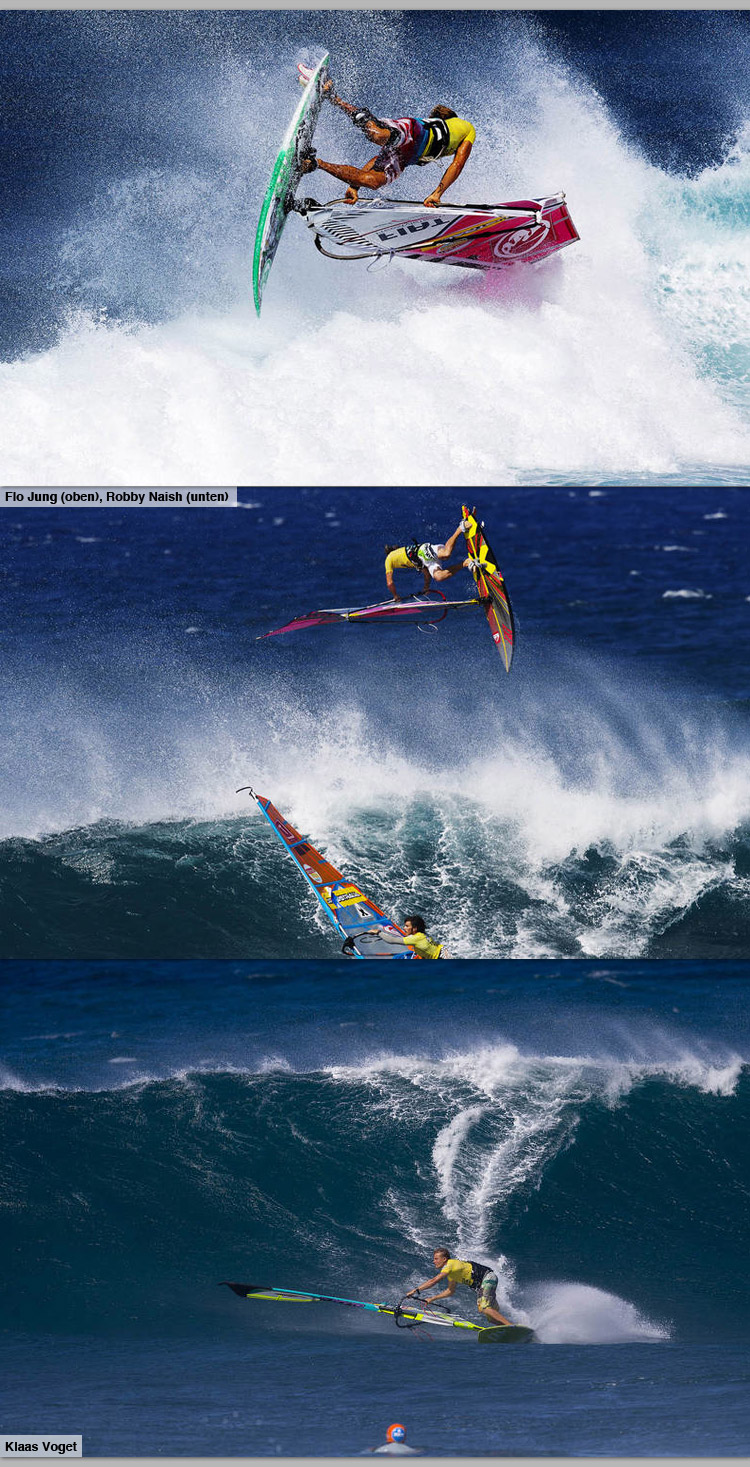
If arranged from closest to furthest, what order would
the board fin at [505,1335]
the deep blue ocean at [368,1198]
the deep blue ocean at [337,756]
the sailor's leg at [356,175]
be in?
the deep blue ocean at [368,1198] → the board fin at [505,1335] → the sailor's leg at [356,175] → the deep blue ocean at [337,756]

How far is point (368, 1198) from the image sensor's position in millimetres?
9062

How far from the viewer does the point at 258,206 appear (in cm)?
958

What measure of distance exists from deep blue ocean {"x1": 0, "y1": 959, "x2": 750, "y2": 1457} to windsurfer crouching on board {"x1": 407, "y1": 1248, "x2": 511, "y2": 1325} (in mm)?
169

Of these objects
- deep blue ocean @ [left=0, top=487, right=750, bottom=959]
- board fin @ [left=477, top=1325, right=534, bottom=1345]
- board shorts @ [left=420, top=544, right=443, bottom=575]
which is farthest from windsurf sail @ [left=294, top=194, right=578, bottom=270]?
board fin @ [left=477, top=1325, right=534, bottom=1345]

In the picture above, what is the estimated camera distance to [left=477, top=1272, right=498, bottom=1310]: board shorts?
853cm

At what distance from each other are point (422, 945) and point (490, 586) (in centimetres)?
228

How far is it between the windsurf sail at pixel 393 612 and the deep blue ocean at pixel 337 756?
0.14 metres

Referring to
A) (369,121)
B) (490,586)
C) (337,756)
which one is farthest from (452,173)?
(337,756)

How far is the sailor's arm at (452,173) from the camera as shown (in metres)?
9.21

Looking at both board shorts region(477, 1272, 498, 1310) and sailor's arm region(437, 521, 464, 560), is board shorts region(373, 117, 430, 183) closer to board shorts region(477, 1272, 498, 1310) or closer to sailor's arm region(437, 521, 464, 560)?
sailor's arm region(437, 521, 464, 560)
